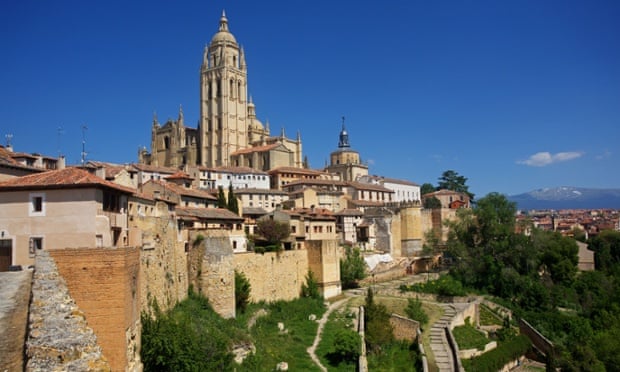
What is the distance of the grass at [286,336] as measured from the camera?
2320cm

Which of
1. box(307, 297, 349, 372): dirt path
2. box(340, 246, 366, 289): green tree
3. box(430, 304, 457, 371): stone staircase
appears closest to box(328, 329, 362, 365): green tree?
box(307, 297, 349, 372): dirt path

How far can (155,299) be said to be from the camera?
18891mm

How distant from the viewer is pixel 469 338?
106 ft

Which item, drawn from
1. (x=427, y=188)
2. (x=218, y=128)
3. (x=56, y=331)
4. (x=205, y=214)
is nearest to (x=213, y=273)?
(x=205, y=214)

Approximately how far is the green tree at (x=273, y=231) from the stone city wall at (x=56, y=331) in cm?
2201

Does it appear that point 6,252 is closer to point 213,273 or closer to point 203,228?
point 213,273

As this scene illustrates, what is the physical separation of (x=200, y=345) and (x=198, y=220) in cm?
1354

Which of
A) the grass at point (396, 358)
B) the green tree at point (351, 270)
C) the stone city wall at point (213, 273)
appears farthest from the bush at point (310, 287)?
the stone city wall at point (213, 273)

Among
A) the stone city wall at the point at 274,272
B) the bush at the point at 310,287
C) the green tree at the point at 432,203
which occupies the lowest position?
the bush at the point at 310,287

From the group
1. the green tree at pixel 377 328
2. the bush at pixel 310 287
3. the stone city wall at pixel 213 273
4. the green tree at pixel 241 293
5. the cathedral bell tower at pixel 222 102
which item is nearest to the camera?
the stone city wall at pixel 213 273

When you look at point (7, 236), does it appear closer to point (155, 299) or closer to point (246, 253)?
point (155, 299)

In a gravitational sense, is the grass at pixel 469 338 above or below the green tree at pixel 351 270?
below

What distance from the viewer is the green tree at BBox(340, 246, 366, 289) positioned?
138 ft

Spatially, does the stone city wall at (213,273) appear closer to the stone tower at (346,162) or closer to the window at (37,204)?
the window at (37,204)
